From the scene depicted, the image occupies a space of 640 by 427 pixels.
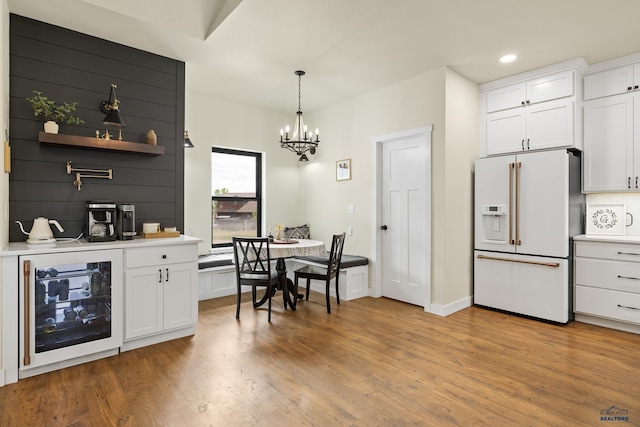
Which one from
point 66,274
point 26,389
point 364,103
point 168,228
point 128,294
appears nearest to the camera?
point 26,389

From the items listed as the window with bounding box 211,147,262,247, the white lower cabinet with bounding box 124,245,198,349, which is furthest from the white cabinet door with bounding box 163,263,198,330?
the window with bounding box 211,147,262,247

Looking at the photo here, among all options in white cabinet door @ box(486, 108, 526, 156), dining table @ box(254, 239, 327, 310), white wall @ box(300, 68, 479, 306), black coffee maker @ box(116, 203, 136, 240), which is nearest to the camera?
black coffee maker @ box(116, 203, 136, 240)

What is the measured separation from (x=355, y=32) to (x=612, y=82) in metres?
2.88

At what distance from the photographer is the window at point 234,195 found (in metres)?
5.30

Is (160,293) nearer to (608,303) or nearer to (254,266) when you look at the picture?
(254,266)

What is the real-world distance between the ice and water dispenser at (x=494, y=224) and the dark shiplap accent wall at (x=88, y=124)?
11.7 feet

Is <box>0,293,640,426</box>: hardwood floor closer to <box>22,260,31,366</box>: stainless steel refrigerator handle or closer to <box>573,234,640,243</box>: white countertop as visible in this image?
<box>22,260,31,366</box>: stainless steel refrigerator handle

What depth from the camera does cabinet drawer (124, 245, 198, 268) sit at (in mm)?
2961

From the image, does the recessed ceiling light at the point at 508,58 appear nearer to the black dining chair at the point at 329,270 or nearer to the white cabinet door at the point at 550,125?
the white cabinet door at the point at 550,125

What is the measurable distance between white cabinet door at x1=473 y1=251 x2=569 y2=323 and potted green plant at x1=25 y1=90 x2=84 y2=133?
15.0ft

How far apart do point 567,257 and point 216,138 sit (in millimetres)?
4660

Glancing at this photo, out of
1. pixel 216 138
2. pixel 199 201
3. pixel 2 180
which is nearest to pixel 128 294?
pixel 2 180

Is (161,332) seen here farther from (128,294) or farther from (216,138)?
(216,138)

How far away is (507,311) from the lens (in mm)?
4098
